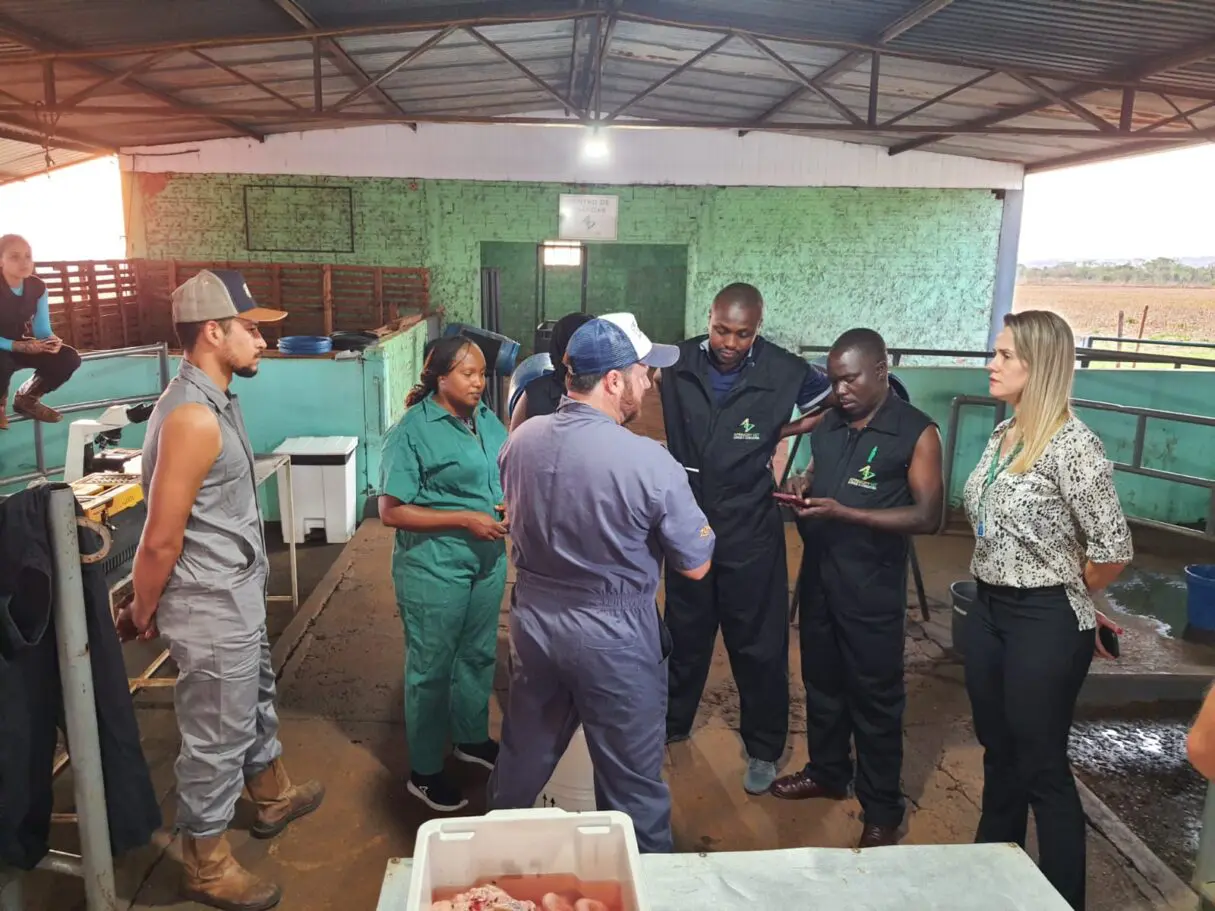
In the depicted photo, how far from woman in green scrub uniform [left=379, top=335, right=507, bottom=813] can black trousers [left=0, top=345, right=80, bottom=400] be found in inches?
150

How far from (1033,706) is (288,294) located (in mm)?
11242

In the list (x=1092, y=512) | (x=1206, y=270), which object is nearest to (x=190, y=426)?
(x=1092, y=512)

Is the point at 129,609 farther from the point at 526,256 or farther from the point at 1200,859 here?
the point at 526,256

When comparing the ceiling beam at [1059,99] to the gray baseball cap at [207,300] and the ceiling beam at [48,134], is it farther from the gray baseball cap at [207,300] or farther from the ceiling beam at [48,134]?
the ceiling beam at [48,134]

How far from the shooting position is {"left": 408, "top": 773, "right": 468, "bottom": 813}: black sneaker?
2975mm

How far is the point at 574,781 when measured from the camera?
249 cm

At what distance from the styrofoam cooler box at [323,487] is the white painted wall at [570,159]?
6.81 metres

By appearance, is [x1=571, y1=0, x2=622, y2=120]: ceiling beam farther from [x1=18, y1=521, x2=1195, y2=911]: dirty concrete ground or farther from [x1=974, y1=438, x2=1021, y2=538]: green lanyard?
[x1=974, y1=438, x2=1021, y2=538]: green lanyard

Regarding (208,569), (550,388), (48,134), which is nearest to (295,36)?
(48,134)

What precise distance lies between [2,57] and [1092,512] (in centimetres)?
841

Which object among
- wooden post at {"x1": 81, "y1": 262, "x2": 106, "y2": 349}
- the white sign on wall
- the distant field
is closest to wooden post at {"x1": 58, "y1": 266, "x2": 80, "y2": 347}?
wooden post at {"x1": 81, "y1": 262, "x2": 106, "y2": 349}

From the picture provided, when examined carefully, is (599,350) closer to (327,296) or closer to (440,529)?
(440,529)

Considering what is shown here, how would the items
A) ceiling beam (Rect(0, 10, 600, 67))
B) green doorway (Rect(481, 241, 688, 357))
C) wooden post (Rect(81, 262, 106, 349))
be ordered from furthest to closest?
green doorway (Rect(481, 241, 688, 357))
wooden post (Rect(81, 262, 106, 349))
ceiling beam (Rect(0, 10, 600, 67))

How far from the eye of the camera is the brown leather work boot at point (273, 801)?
111 inches
